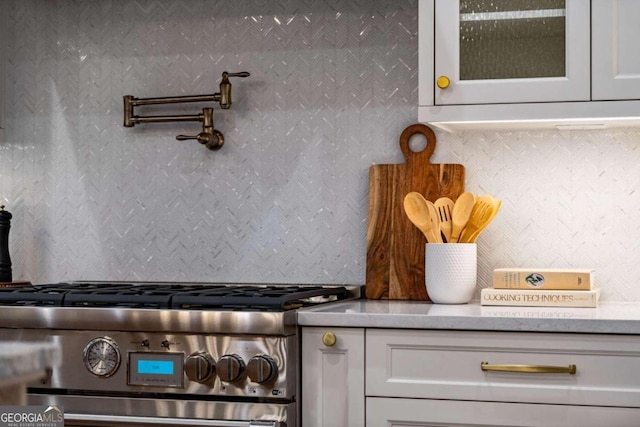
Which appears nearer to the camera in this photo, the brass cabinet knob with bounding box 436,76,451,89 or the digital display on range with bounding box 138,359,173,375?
the digital display on range with bounding box 138,359,173,375

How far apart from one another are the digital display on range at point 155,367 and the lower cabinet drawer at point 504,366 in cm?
47

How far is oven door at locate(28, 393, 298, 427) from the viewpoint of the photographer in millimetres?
2045

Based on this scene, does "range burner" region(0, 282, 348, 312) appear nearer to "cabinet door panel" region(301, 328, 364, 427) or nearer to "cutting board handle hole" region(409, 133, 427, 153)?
Result: "cabinet door panel" region(301, 328, 364, 427)

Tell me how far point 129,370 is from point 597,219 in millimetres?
1343

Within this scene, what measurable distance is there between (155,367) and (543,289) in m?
1.00

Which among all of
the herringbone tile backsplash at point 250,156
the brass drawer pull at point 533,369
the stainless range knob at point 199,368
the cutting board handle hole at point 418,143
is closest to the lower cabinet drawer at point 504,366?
the brass drawer pull at point 533,369

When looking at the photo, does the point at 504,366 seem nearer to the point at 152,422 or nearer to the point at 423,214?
the point at 423,214

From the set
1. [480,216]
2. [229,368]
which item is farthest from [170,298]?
[480,216]

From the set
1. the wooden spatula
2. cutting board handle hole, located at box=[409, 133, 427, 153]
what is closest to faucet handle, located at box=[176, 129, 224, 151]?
cutting board handle hole, located at box=[409, 133, 427, 153]

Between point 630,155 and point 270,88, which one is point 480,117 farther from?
point 270,88

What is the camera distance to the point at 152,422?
2.09 metres

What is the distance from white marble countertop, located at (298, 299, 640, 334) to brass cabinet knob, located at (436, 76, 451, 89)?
1.85 ft

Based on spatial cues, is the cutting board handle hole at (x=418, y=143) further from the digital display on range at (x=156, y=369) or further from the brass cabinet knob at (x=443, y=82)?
the digital display on range at (x=156, y=369)

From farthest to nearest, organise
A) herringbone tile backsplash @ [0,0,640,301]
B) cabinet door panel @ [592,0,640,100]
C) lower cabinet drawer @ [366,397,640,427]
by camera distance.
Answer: herringbone tile backsplash @ [0,0,640,301] → cabinet door panel @ [592,0,640,100] → lower cabinet drawer @ [366,397,640,427]
